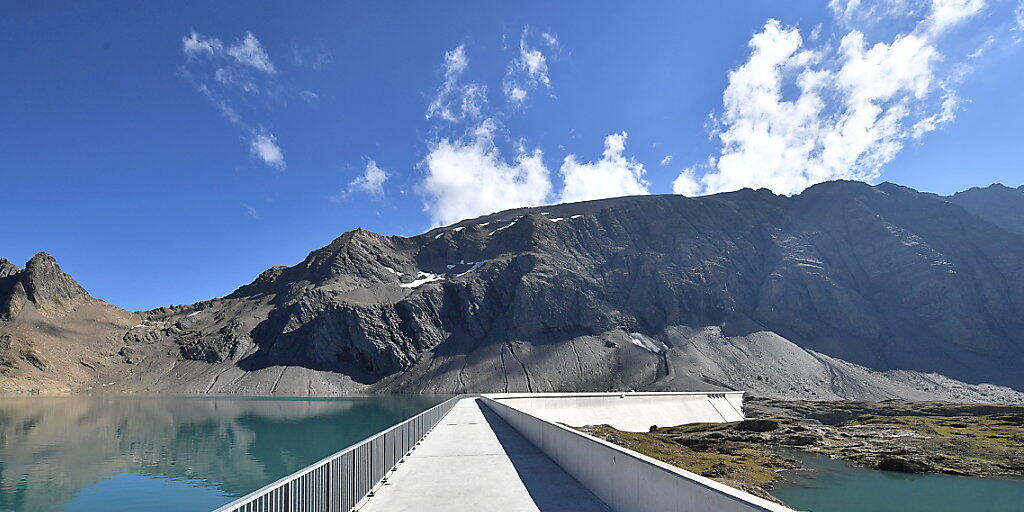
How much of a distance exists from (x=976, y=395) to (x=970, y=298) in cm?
3521

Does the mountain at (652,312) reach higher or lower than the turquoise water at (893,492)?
higher

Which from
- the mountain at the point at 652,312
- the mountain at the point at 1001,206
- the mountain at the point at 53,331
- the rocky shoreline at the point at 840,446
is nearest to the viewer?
the rocky shoreline at the point at 840,446

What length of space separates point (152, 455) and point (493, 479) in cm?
3666

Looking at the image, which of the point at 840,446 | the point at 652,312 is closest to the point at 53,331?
the point at 652,312

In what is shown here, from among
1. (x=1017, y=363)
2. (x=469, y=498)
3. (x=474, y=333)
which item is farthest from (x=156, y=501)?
(x=1017, y=363)

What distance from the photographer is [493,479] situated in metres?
13.4

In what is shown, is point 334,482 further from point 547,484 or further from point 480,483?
point 547,484

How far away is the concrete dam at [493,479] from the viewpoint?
7.23m

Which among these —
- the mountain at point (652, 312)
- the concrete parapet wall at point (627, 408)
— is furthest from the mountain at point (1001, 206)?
the concrete parapet wall at point (627, 408)

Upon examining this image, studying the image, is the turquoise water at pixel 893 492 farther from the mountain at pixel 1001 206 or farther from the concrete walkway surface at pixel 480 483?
the mountain at pixel 1001 206

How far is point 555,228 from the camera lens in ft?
521

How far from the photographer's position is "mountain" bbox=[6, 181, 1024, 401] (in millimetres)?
112562

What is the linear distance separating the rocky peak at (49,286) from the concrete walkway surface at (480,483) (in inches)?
7178

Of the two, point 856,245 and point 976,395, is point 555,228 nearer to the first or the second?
point 856,245
